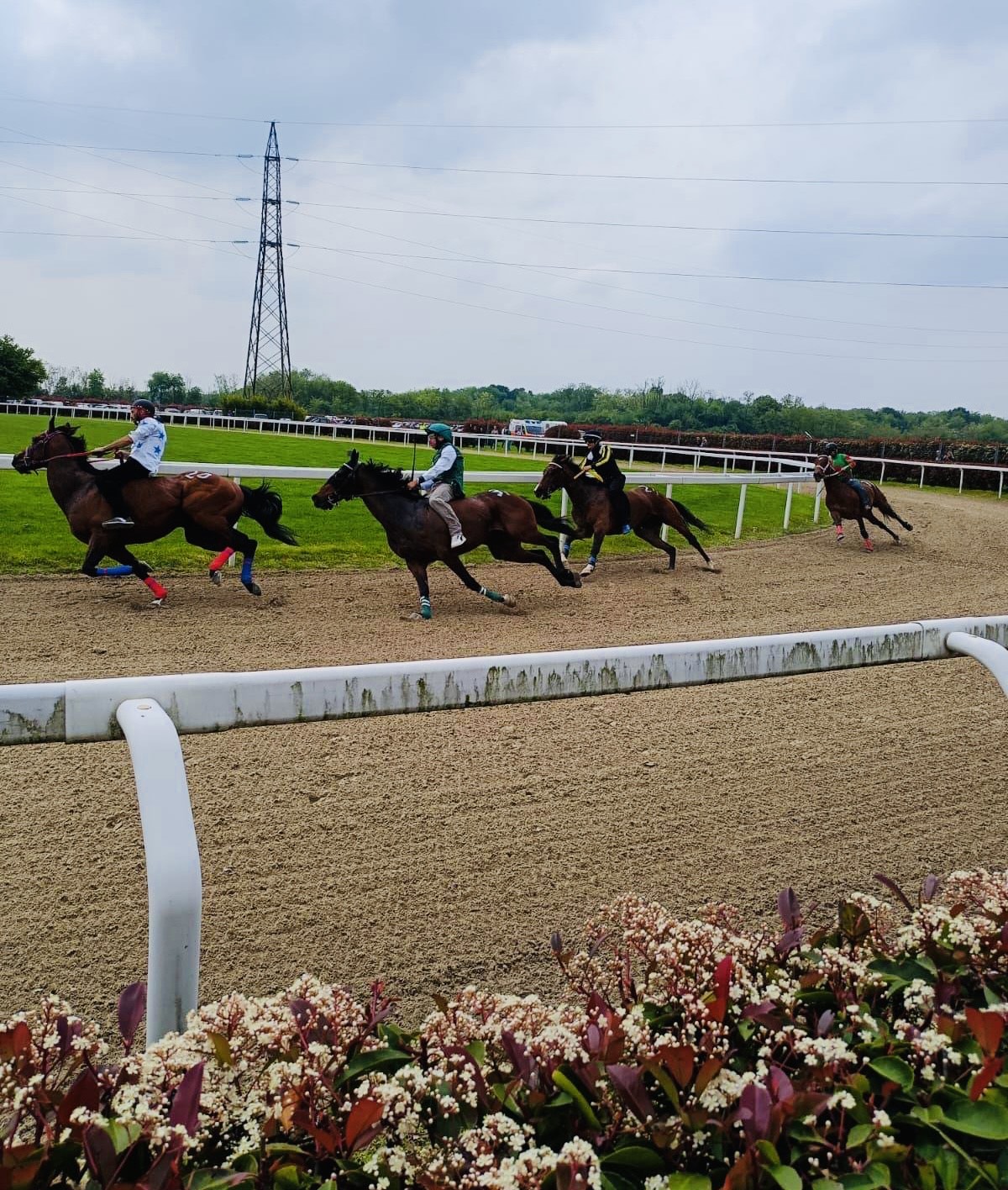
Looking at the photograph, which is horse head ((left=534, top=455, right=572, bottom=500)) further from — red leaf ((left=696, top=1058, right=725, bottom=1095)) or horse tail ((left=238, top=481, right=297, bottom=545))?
red leaf ((left=696, top=1058, right=725, bottom=1095))

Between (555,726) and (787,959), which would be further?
(555,726)

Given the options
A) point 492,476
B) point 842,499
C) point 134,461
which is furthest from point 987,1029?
point 842,499

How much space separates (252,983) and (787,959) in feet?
5.26

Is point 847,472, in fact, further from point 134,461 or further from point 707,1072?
point 707,1072

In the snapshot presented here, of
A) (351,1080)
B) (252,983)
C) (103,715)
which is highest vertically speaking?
(103,715)

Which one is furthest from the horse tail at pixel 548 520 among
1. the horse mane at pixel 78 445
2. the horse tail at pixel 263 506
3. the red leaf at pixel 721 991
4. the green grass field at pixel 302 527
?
the red leaf at pixel 721 991

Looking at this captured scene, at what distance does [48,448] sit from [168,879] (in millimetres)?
8097

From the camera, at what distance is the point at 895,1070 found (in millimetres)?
1447

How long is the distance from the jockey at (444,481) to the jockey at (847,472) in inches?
266

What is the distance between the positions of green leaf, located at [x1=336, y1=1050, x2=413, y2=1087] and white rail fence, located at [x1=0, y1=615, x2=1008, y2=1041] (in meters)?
0.27

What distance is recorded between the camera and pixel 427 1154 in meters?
1.29

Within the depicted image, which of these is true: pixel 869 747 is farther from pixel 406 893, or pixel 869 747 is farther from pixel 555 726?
pixel 406 893

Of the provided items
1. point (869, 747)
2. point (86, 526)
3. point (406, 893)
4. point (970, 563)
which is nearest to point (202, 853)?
point (406, 893)

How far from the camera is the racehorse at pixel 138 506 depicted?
838 centimetres
